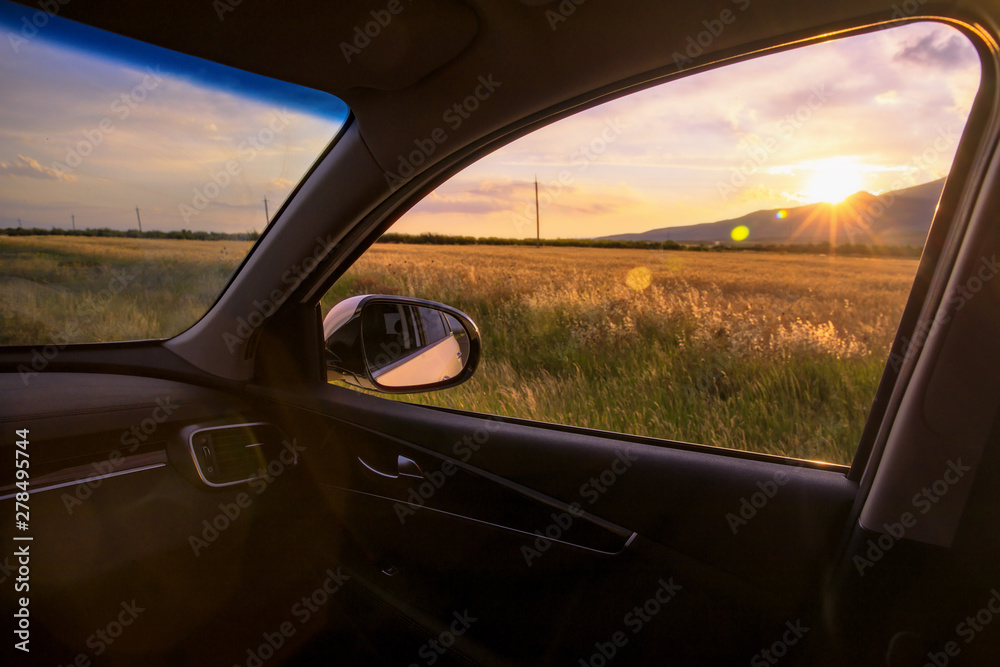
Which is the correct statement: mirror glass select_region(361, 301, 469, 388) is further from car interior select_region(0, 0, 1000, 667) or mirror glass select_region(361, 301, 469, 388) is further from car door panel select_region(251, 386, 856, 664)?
car door panel select_region(251, 386, 856, 664)

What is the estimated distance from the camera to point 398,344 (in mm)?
2521

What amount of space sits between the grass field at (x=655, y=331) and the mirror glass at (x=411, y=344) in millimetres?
159

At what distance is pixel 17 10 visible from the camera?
1.64m

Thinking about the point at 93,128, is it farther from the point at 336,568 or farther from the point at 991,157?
the point at 991,157

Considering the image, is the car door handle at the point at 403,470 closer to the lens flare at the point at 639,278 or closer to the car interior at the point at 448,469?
the car interior at the point at 448,469

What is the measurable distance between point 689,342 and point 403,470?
1508 millimetres

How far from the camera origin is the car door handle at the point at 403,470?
2216 mm

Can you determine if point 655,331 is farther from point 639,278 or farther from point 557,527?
point 557,527

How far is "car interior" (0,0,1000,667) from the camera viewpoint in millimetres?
1307

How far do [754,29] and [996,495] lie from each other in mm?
1156

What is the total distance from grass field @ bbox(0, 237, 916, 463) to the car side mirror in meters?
Result: 0.14

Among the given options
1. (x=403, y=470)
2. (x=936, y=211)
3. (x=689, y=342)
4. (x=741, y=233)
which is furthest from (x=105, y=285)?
Answer: (x=936, y=211)

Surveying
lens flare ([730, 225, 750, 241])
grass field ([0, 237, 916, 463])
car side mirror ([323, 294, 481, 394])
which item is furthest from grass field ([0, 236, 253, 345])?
lens flare ([730, 225, 750, 241])

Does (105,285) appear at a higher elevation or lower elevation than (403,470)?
higher
